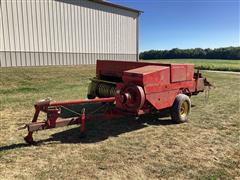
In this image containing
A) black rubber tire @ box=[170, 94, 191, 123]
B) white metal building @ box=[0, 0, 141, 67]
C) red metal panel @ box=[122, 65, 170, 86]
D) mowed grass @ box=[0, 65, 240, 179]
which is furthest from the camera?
white metal building @ box=[0, 0, 141, 67]

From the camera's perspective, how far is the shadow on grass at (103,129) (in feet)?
15.5

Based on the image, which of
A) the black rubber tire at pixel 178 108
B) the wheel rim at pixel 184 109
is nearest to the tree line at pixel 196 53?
the wheel rim at pixel 184 109

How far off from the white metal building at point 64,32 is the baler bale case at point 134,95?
313 inches

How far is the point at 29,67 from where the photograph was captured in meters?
13.6

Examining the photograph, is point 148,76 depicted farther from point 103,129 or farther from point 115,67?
point 115,67

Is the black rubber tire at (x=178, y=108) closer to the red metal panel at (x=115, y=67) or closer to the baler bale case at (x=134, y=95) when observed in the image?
the baler bale case at (x=134, y=95)

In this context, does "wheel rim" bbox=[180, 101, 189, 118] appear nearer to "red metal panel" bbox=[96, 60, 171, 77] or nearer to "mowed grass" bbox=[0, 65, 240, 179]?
"mowed grass" bbox=[0, 65, 240, 179]

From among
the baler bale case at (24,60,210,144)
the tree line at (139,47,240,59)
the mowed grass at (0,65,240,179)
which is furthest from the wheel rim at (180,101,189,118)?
the tree line at (139,47,240,59)

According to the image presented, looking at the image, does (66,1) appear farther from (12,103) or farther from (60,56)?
(12,103)

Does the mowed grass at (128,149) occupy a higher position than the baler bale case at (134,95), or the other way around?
the baler bale case at (134,95)

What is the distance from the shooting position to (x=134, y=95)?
5.12 m

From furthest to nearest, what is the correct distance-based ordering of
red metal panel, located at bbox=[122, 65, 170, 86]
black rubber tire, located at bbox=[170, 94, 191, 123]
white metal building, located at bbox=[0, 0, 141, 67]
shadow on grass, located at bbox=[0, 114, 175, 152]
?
1. white metal building, located at bbox=[0, 0, 141, 67]
2. black rubber tire, located at bbox=[170, 94, 191, 123]
3. red metal panel, located at bbox=[122, 65, 170, 86]
4. shadow on grass, located at bbox=[0, 114, 175, 152]

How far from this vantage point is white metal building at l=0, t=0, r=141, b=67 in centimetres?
1288

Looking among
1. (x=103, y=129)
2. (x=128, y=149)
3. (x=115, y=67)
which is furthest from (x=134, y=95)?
(x=115, y=67)
